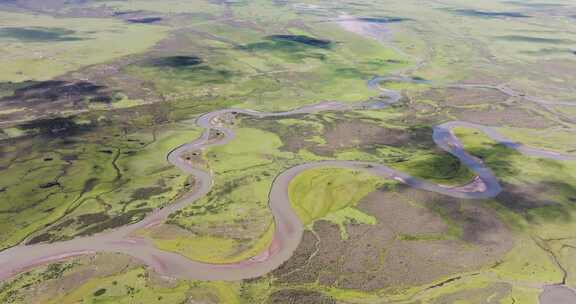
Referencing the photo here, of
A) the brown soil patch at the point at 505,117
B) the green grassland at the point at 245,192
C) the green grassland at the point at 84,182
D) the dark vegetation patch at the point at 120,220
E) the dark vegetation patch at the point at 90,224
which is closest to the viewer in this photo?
the green grassland at the point at 245,192

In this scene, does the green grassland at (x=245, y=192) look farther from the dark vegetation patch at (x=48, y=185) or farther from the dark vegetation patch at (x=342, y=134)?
the dark vegetation patch at (x=48, y=185)

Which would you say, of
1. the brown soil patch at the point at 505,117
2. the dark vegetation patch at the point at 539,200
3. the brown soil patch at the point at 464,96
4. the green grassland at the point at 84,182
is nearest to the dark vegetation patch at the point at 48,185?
the green grassland at the point at 84,182

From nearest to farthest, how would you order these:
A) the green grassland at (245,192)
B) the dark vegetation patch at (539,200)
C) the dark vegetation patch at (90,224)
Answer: the green grassland at (245,192)
the dark vegetation patch at (90,224)
the dark vegetation patch at (539,200)

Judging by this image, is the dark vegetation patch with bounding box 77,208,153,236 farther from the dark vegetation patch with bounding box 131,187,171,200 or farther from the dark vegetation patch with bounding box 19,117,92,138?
the dark vegetation patch with bounding box 19,117,92,138

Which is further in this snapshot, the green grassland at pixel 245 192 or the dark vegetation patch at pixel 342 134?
the dark vegetation patch at pixel 342 134

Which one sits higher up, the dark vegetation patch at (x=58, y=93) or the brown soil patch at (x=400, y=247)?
the dark vegetation patch at (x=58, y=93)

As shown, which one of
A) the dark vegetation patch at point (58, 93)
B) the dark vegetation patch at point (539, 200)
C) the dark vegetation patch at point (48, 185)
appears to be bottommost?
the dark vegetation patch at point (48, 185)

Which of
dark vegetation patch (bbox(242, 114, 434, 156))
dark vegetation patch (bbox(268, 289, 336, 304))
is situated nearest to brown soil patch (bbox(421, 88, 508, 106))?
dark vegetation patch (bbox(242, 114, 434, 156))

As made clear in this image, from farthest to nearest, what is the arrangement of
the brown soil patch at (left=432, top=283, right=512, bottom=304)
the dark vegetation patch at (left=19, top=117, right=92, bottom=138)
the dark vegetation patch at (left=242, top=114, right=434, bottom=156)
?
the dark vegetation patch at (left=19, top=117, right=92, bottom=138) < the dark vegetation patch at (left=242, top=114, right=434, bottom=156) < the brown soil patch at (left=432, top=283, right=512, bottom=304)
